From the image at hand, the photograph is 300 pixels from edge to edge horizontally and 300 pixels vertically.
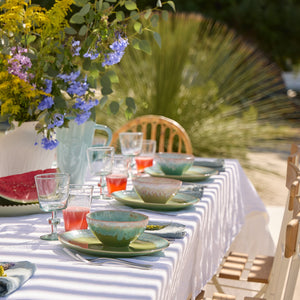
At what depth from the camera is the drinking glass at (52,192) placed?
1475 mm

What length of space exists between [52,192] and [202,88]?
464 centimetres

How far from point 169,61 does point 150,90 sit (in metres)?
0.35

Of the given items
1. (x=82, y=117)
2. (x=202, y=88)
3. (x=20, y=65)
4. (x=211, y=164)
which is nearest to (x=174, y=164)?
(x=211, y=164)

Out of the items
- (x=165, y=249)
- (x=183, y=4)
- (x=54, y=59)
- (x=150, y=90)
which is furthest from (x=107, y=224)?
(x=183, y=4)

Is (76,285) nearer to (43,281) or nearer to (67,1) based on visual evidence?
(43,281)

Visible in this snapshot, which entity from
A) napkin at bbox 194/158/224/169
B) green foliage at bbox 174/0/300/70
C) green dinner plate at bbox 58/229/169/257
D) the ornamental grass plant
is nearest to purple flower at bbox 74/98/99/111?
the ornamental grass plant

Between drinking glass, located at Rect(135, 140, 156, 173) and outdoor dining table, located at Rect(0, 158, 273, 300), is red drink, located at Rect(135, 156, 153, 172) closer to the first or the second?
drinking glass, located at Rect(135, 140, 156, 173)

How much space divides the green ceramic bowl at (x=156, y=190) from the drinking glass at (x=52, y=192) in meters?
0.42

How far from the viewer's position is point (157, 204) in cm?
184

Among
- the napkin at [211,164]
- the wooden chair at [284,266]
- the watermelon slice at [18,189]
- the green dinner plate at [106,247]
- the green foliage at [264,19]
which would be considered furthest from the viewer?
the green foliage at [264,19]

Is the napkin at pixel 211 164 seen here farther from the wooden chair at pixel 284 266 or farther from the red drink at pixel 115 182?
the red drink at pixel 115 182

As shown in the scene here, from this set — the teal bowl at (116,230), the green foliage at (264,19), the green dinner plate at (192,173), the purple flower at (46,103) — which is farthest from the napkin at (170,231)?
the green foliage at (264,19)

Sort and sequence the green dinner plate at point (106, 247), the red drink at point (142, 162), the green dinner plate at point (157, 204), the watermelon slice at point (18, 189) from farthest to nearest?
1. the red drink at point (142, 162)
2. the green dinner plate at point (157, 204)
3. the watermelon slice at point (18, 189)
4. the green dinner plate at point (106, 247)

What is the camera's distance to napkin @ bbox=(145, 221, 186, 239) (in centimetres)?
152
